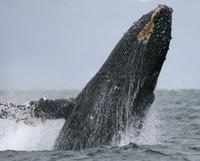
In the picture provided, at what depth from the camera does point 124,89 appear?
13000mm

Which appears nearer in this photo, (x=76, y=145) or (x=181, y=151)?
(x=76, y=145)

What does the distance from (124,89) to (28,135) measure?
10.8 ft

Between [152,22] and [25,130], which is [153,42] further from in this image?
[25,130]

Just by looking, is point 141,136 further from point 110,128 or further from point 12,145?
point 12,145

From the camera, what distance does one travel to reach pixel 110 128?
42.2 ft

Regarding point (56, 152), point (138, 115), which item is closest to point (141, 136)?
point (138, 115)

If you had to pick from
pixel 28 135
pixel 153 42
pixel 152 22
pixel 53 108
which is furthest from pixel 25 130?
pixel 152 22

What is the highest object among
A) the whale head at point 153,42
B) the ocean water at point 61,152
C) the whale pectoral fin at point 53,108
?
the whale head at point 153,42

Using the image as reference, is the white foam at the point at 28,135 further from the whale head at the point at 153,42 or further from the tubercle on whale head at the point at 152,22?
the tubercle on whale head at the point at 152,22

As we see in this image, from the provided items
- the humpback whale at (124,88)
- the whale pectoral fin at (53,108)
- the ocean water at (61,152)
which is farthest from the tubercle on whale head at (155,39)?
the whale pectoral fin at (53,108)

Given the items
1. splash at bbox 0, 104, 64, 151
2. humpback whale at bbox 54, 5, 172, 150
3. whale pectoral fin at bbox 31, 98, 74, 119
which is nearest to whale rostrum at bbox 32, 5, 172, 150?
humpback whale at bbox 54, 5, 172, 150

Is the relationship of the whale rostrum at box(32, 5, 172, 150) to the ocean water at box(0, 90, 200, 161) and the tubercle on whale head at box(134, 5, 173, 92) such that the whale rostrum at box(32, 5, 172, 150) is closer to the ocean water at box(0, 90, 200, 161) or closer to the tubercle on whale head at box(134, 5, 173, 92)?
the tubercle on whale head at box(134, 5, 173, 92)

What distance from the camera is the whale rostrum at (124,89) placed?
1266cm

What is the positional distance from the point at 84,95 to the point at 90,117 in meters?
0.63
